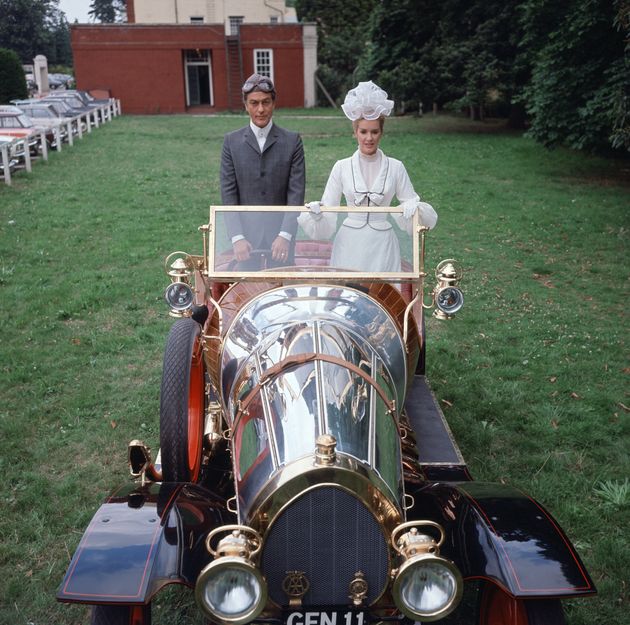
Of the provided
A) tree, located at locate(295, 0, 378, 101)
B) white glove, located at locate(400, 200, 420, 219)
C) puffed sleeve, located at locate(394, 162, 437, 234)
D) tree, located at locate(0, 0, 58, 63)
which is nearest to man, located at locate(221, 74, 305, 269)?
puffed sleeve, located at locate(394, 162, 437, 234)

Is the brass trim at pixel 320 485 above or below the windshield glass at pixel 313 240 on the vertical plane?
below

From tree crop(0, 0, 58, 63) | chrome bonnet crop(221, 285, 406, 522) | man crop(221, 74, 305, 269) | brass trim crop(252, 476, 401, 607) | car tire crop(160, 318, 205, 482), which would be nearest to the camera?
brass trim crop(252, 476, 401, 607)

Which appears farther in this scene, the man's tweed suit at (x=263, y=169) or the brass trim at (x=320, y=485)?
the man's tweed suit at (x=263, y=169)

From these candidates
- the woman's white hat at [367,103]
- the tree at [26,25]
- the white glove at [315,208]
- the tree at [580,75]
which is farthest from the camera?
the tree at [26,25]

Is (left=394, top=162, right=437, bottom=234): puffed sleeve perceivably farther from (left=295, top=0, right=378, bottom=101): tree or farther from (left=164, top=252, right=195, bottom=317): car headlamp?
(left=295, top=0, right=378, bottom=101): tree

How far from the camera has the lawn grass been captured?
3801mm

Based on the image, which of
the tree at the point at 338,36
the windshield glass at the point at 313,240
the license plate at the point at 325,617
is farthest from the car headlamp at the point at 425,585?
the tree at the point at 338,36

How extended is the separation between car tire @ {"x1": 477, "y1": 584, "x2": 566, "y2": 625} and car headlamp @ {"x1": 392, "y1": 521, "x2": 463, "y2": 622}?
0.31 meters

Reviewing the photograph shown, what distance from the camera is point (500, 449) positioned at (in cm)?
457

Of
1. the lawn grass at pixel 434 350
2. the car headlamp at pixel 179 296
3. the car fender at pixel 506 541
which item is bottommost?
the lawn grass at pixel 434 350

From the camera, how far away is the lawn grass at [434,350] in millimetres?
3801

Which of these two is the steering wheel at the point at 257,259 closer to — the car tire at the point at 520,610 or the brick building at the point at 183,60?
the car tire at the point at 520,610

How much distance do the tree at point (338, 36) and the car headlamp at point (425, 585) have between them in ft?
105

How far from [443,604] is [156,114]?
32393 millimetres
